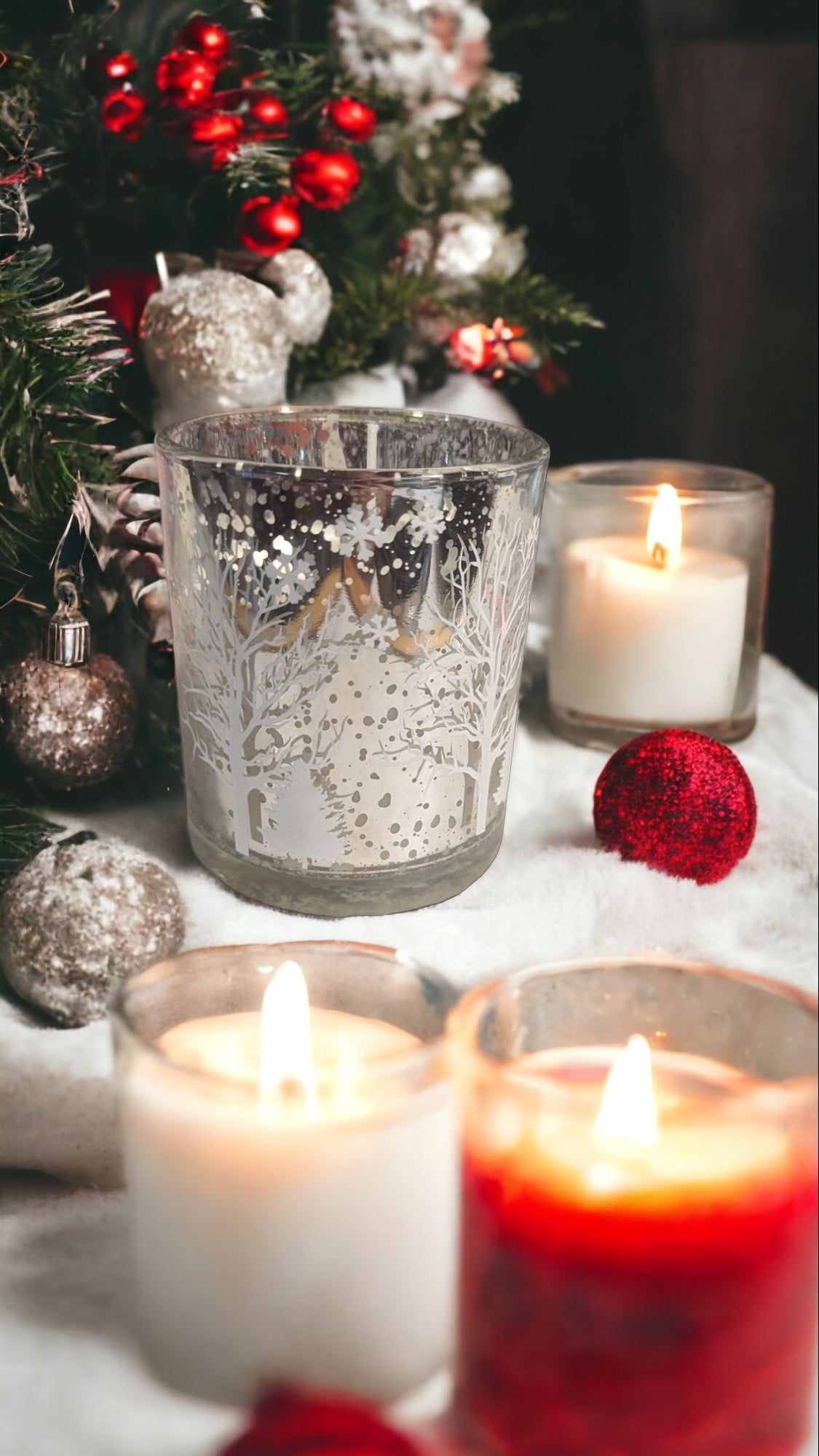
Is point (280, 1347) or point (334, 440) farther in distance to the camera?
point (334, 440)

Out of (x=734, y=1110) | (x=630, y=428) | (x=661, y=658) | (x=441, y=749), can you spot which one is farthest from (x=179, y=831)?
(x=630, y=428)

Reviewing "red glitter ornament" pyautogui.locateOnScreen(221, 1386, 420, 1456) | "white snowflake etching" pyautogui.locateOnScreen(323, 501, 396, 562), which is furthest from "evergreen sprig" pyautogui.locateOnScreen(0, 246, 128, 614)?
"red glitter ornament" pyautogui.locateOnScreen(221, 1386, 420, 1456)

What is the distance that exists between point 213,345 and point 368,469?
0.51 ft

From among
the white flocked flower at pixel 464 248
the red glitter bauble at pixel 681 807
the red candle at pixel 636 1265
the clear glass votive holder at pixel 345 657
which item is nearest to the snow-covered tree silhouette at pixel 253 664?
the clear glass votive holder at pixel 345 657

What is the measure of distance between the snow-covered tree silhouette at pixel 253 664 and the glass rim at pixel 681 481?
0.97ft

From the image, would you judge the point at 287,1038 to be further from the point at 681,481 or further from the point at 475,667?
the point at 681,481

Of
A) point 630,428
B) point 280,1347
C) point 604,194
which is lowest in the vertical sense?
point 280,1347

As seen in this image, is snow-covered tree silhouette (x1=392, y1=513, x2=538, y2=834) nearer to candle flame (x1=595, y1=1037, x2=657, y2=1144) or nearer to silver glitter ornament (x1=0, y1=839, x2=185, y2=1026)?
silver glitter ornament (x1=0, y1=839, x2=185, y2=1026)

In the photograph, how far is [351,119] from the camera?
0.74 metres

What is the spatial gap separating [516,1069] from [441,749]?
25 centimetres

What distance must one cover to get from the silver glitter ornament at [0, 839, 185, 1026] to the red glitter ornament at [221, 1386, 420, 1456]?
20 cm

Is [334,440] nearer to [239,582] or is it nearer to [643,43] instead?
[239,582]

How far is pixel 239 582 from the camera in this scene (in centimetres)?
52

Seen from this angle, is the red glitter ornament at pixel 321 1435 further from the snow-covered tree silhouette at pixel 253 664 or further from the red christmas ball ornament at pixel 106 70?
the red christmas ball ornament at pixel 106 70
